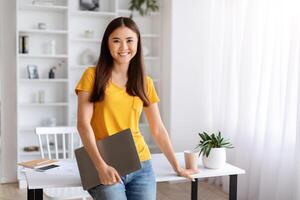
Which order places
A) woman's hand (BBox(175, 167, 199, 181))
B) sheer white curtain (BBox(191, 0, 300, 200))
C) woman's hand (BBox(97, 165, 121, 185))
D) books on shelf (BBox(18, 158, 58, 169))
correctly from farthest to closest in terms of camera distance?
sheer white curtain (BBox(191, 0, 300, 200)) < books on shelf (BBox(18, 158, 58, 169)) < woman's hand (BBox(175, 167, 199, 181)) < woman's hand (BBox(97, 165, 121, 185))

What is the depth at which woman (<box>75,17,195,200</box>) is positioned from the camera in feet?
6.16

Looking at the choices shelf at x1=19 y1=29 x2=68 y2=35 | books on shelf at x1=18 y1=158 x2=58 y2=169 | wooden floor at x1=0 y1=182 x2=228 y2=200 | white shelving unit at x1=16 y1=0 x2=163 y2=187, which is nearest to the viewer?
books on shelf at x1=18 y1=158 x2=58 y2=169

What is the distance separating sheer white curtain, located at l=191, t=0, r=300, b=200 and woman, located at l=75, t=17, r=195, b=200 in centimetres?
162

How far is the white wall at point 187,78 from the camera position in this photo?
14.9ft

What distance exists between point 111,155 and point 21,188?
2743 millimetres

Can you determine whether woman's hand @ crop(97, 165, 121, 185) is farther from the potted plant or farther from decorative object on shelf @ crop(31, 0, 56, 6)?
decorative object on shelf @ crop(31, 0, 56, 6)

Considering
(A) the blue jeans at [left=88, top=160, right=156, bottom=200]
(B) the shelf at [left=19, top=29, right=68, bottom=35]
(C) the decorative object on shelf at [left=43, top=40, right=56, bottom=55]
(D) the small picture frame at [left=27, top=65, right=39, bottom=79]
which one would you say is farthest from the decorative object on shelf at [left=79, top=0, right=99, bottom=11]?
(A) the blue jeans at [left=88, top=160, right=156, bottom=200]

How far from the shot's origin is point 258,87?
3656 mm

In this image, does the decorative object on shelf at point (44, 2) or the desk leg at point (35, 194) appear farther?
the decorative object on shelf at point (44, 2)

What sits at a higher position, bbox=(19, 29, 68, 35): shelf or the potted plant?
bbox=(19, 29, 68, 35): shelf

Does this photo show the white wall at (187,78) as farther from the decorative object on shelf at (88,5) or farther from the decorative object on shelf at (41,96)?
the decorative object on shelf at (41,96)

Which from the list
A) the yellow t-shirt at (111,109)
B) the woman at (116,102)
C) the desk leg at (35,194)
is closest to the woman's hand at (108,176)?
the woman at (116,102)

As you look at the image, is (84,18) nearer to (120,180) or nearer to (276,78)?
(276,78)

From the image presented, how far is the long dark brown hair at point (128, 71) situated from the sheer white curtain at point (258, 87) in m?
1.60
